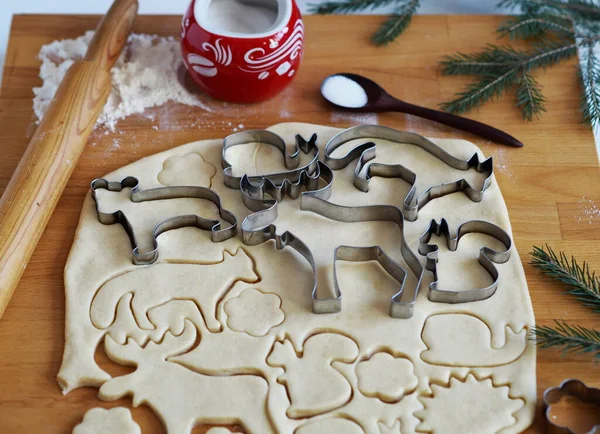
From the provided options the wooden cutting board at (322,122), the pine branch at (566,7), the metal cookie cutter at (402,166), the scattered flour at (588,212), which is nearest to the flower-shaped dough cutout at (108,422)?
the wooden cutting board at (322,122)

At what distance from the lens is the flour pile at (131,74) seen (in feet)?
5.22

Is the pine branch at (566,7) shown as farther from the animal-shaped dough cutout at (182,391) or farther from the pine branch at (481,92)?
the animal-shaped dough cutout at (182,391)

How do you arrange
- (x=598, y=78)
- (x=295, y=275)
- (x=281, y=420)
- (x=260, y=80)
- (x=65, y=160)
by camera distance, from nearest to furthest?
(x=281, y=420) → (x=295, y=275) → (x=65, y=160) → (x=260, y=80) → (x=598, y=78)

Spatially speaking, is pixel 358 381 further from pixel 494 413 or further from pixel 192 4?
pixel 192 4

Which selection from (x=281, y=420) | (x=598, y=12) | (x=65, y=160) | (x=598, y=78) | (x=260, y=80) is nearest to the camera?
(x=281, y=420)

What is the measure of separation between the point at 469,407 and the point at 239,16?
34.4 inches

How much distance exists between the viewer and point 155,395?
1.17m

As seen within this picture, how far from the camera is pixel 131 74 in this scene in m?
1.63

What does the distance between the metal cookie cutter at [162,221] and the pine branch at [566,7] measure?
89 cm

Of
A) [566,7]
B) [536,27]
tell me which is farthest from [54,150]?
[566,7]

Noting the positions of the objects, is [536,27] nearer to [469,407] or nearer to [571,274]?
[571,274]

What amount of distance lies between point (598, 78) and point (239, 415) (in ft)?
3.43

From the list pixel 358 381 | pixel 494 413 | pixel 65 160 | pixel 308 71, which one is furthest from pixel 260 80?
pixel 494 413

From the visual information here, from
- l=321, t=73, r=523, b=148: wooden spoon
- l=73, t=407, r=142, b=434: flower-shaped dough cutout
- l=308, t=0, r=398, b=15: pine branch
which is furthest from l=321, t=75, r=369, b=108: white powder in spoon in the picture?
l=73, t=407, r=142, b=434: flower-shaped dough cutout
